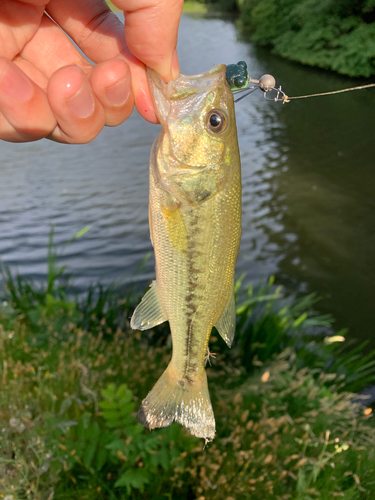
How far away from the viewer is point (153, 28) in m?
1.46

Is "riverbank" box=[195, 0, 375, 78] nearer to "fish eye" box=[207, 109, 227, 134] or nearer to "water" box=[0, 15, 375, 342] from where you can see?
"water" box=[0, 15, 375, 342]

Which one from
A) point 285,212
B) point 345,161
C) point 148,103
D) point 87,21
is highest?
point 87,21

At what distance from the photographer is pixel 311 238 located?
7.79 meters

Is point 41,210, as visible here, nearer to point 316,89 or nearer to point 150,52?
point 150,52

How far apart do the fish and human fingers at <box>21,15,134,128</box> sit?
15cm

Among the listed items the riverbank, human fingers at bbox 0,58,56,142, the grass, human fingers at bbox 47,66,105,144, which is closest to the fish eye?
human fingers at bbox 47,66,105,144

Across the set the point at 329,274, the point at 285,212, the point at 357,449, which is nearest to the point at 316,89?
the point at 285,212

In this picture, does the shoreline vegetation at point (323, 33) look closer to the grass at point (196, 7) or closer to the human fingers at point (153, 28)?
the human fingers at point (153, 28)

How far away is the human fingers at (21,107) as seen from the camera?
145 centimetres

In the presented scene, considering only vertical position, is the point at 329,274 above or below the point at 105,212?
below

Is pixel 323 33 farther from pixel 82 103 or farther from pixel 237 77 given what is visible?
pixel 82 103

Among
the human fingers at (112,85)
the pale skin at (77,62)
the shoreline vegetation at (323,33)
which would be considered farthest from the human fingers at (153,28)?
the shoreline vegetation at (323,33)

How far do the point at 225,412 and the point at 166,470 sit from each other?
0.74m

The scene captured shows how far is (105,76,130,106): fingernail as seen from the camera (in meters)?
1.67
